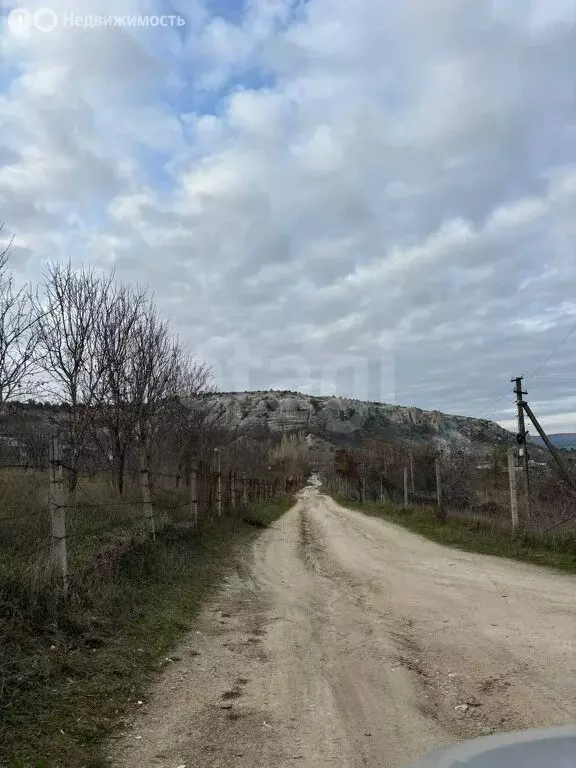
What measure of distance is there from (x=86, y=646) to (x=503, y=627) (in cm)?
451

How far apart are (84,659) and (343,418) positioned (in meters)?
128

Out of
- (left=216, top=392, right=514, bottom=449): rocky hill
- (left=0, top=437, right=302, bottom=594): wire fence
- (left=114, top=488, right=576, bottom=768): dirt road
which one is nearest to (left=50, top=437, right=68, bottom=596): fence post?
(left=0, top=437, right=302, bottom=594): wire fence

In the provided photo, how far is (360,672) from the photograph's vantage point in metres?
5.30

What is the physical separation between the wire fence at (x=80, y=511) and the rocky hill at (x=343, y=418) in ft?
306

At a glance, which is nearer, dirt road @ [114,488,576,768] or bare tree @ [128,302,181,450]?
dirt road @ [114,488,576,768]

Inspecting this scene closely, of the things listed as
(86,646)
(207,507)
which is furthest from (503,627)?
(207,507)

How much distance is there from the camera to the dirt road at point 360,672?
3.87 meters

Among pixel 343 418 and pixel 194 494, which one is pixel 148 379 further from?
pixel 343 418

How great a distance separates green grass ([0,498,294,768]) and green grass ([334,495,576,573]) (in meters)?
6.81

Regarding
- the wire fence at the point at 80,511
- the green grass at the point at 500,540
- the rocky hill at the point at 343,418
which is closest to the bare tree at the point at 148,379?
the wire fence at the point at 80,511

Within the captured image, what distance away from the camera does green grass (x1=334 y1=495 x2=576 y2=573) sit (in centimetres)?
1148

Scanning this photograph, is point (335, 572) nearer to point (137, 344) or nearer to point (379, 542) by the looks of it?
point (379, 542)

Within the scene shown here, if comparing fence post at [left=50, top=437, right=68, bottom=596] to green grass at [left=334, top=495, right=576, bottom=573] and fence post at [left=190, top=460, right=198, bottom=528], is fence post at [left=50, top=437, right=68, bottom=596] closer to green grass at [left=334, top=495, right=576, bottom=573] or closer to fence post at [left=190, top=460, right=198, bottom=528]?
fence post at [left=190, top=460, right=198, bottom=528]

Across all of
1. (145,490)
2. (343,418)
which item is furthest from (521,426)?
(343,418)
